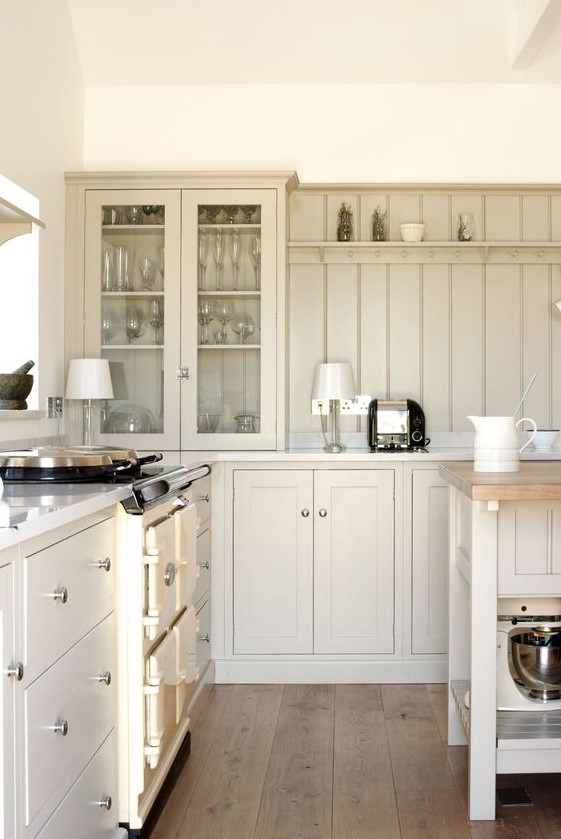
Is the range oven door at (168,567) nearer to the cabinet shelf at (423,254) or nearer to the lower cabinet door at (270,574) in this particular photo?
the lower cabinet door at (270,574)

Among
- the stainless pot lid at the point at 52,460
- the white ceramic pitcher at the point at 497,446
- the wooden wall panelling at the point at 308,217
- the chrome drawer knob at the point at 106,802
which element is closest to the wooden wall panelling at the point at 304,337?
the wooden wall panelling at the point at 308,217

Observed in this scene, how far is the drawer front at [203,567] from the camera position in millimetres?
3299

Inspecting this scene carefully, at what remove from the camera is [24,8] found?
3.48 m

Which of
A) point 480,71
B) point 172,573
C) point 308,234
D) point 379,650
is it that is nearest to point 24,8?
point 308,234

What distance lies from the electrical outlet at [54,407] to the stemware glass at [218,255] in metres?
0.80

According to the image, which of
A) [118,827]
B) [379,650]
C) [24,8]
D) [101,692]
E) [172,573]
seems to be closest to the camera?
[101,692]

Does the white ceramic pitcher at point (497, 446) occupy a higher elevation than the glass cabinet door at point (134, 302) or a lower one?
lower

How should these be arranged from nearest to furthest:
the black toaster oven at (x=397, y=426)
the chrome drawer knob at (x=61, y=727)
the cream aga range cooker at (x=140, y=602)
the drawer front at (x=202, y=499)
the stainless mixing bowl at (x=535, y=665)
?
the chrome drawer knob at (x=61, y=727), the cream aga range cooker at (x=140, y=602), the stainless mixing bowl at (x=535, y=665), the drawer front at (x=202, y=499), the black toaster oven at (x=397, y=426)

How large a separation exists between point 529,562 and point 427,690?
1.39 m

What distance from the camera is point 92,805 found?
1.88 metres

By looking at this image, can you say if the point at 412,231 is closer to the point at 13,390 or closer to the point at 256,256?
the point at 256,256

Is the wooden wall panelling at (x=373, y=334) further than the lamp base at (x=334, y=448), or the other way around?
the wooden wall panelling at (x=373, y=334)

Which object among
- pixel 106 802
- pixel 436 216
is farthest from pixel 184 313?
pixel 106 802

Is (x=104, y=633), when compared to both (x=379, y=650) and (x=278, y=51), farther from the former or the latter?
(x=278, y=51)
